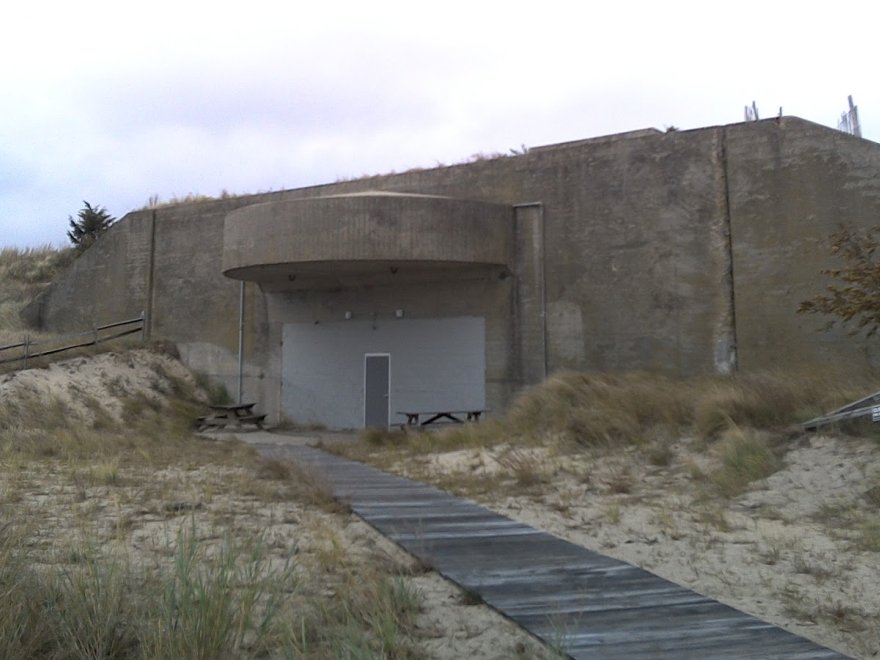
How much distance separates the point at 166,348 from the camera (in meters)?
25.3

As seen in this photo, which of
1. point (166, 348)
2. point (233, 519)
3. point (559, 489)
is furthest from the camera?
point (166, 348)

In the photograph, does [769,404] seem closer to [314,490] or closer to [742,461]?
[742,461]

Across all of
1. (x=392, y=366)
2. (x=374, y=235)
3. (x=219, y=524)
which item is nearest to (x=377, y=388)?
(x=392, y=366)

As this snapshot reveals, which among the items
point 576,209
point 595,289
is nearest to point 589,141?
point 576,209

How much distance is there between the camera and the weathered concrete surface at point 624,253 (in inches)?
644

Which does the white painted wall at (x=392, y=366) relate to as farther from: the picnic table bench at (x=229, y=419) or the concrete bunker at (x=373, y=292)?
the picnic table bench at (x=229, y=419)

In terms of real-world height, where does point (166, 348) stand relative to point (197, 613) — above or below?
above

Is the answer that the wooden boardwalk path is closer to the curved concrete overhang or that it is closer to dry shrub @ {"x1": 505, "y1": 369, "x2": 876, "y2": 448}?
dry shrub @ {"x1": 505, "y1": 369, "x2": 876, "y2": 448}

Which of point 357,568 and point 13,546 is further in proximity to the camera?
point 357,568

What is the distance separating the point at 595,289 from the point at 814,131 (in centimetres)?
565

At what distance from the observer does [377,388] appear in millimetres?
21953

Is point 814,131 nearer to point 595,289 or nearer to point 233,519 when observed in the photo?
point 595,289

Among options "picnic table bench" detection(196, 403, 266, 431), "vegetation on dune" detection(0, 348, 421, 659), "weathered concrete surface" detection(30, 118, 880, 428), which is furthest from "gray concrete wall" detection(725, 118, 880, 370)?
"picnic table bench" detection(196, 403, 266, 431)

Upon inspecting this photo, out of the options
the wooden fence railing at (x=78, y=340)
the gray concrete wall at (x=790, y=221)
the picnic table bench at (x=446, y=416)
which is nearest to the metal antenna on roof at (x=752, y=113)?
the gray concrete wall at (x=790, y=221)
